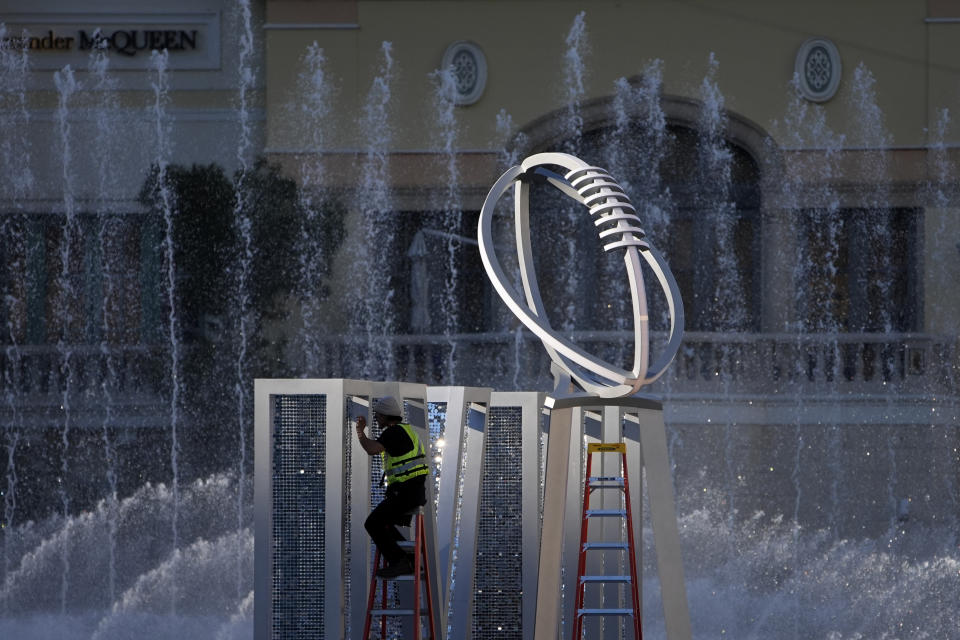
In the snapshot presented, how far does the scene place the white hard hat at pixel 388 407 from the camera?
849 cm

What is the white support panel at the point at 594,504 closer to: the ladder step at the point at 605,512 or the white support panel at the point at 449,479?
the ladder step at the point at 605,512

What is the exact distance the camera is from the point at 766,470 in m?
19.5

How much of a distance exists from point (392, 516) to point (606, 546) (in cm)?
119

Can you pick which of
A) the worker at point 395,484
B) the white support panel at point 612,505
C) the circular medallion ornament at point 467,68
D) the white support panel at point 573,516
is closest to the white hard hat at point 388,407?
the worker at point 395,484

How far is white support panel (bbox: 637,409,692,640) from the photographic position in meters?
8.23

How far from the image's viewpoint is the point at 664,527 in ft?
27.4

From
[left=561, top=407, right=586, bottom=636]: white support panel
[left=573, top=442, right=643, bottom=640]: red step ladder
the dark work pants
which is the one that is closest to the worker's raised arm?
the dark work pants

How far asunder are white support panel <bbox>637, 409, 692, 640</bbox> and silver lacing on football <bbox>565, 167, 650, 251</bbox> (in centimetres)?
96

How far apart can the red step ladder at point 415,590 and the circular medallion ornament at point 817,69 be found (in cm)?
1405

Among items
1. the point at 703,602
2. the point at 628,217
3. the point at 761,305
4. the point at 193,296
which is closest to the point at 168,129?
the point at 193,296

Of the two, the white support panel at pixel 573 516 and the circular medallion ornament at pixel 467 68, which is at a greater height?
the circular medallion ornament at pixel 467 68

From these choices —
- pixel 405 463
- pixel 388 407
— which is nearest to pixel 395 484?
pixel 405 463

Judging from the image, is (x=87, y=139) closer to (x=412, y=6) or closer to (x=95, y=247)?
(x=95, y=247)

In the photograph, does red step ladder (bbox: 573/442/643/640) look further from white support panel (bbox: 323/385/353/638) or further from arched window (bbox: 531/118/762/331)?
arched window (bbox: 531/118/762/331)
